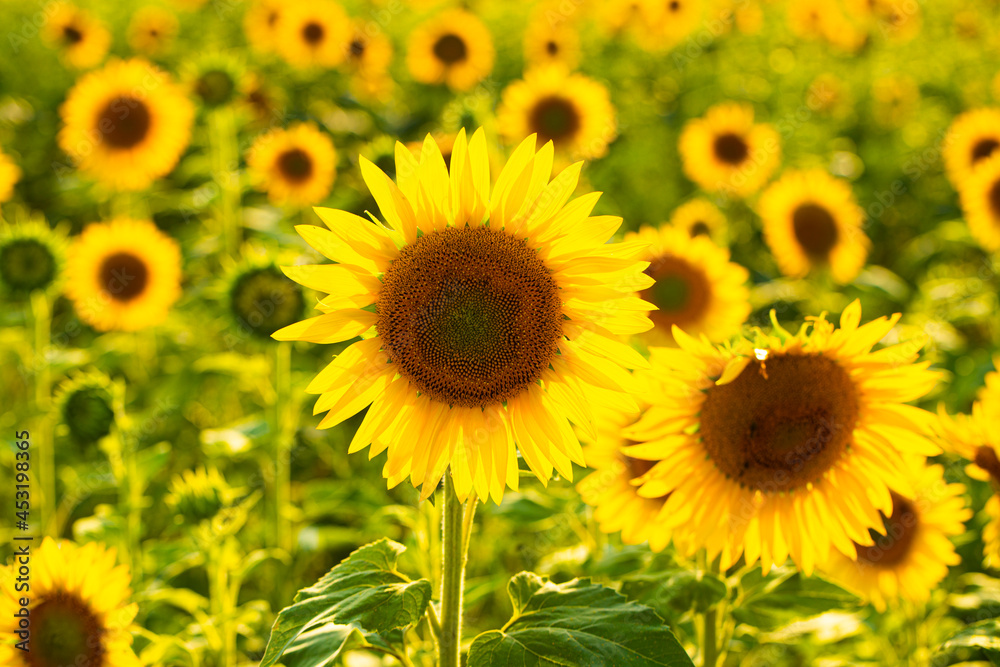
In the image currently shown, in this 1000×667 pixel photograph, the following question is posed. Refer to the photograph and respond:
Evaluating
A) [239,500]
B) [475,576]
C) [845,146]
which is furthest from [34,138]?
[845,146]

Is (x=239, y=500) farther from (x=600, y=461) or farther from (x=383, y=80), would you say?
(x=383, y=80)

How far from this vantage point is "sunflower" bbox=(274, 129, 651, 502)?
1.45m

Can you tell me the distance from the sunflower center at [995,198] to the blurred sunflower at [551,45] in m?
2.92

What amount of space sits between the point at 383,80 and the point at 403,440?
4.91 metres

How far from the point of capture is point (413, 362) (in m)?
1.51

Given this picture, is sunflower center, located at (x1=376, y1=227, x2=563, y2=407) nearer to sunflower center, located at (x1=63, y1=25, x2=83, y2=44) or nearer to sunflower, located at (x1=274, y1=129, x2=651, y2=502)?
sunflower, located at (x1=274, y1=129, x2=651, y2=502)

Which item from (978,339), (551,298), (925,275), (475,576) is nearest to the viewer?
(551,298)

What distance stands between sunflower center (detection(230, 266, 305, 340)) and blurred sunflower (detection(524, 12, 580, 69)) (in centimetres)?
351

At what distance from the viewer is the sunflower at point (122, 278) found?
145 inches

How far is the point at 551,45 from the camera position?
19.5 feet

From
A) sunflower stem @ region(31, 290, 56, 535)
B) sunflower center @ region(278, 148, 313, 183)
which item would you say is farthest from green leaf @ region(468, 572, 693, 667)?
sunflower center @ region(278, 148, 313, 183)

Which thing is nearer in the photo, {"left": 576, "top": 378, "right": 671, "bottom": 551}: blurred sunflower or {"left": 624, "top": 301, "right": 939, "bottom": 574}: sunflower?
{"left": 624, "top": 301, "right": 939, "bottom": 574}: sunflower

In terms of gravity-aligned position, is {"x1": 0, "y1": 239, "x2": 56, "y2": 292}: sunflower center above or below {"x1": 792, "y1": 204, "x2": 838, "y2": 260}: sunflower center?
below

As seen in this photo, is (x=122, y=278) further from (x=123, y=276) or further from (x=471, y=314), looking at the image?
(x=471, y=314)
